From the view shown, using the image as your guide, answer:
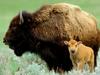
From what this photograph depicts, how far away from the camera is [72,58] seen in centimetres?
1084

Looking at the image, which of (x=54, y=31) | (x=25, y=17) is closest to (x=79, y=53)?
(x=54, y=31)

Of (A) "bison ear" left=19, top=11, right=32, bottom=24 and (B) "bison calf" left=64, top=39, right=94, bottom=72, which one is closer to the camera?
(B) "bison calf" left=64, top=39, right=94, bottom=72

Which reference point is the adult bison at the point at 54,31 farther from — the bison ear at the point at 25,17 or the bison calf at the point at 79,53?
the bison calf at the point at 79,53

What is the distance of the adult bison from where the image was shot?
11406mm

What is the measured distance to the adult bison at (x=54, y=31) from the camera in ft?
37.4

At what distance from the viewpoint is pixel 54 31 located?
11461 mm

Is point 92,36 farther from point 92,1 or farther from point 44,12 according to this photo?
point 92,1

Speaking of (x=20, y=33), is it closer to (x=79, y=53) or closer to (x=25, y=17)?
(x=25, y=17)

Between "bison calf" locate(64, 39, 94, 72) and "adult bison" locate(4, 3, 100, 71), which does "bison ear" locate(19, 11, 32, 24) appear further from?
"bison calf" locate(64, 39, 94, 72)

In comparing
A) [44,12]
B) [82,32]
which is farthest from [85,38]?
[44,12]

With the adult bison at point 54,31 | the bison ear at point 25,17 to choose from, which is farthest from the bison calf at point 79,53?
the bison ear at point 25,17

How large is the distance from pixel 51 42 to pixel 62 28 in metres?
0.38

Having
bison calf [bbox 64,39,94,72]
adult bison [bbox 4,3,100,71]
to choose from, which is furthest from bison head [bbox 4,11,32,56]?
bison calf [bbox 64,39,94,72]

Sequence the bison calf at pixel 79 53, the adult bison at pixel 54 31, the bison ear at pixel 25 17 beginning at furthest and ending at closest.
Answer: the bison ear at pixel 25 17 < the adult bison at pixel 54 31 < the bison calf at pixel 79 53
